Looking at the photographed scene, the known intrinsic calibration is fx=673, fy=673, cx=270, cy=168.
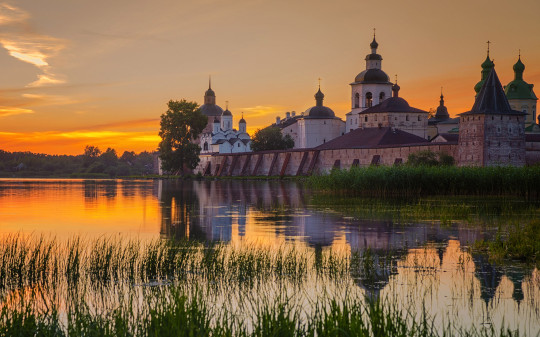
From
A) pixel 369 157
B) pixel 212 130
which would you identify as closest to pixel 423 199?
pixel 369 157

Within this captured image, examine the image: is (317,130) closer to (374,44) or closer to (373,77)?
(373,77)

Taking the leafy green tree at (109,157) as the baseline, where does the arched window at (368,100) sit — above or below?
above

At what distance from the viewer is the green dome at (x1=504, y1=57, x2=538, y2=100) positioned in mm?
71944

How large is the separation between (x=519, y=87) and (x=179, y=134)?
3667 centimetres

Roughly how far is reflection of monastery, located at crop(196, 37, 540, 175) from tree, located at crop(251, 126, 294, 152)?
294cm

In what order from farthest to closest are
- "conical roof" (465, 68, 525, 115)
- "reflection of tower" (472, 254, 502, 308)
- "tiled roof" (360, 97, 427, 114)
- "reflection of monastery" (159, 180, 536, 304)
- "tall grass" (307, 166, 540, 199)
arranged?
"tiled roof" (360, 97, 427, 114) → "conical roof" (465, 68, 525, 115) → "tall grass" (307, 166, 540, 199) → "reflection of monastery" (159, 180, 536, 304) → "reflection of tower" (472, 254, 502, 308)

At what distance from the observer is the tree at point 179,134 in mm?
67000

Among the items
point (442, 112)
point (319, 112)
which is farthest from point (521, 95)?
point (319, 112)

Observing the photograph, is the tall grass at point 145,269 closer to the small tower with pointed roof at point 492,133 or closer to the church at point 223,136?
the small tower with pointed roof at point 492,133

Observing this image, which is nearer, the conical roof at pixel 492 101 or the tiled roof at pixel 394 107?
the conical roof at pixel 492 101

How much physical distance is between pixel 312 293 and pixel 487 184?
1877 centimetres

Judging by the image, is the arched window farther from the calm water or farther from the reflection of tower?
the reflection of tower

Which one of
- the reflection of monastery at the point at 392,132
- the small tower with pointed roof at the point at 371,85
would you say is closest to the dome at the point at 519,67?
the reflection of monastery at the point at 392,132

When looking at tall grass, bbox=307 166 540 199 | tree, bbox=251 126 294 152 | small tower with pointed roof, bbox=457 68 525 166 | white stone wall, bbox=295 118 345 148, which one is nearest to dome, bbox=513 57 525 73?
white stone wall, bbox=295 118 345 148
